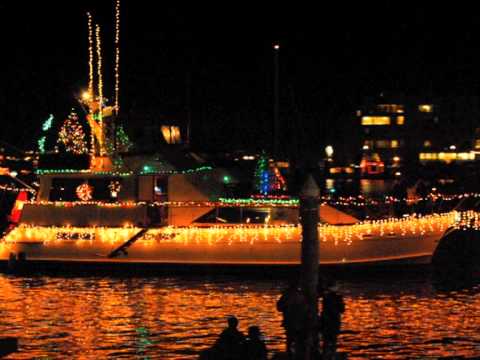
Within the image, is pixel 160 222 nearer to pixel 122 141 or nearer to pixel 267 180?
pixel 122 141

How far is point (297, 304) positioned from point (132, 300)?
37.3ft

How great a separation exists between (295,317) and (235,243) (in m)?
14.3

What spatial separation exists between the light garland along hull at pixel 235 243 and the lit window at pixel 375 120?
110 m

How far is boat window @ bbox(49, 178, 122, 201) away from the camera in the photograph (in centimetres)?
3306

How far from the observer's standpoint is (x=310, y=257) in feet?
58.2

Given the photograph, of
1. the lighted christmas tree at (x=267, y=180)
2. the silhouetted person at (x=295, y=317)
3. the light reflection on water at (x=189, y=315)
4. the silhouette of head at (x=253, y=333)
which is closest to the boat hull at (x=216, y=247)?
the light reflection on water at (x=189, y=315)

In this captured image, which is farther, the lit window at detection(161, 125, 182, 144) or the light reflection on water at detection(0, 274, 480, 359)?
the lit window at detection(161, 125, 182, 144)

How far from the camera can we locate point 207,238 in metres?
31.7

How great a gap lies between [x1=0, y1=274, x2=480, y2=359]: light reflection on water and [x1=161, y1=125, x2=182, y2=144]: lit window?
6.61 meters

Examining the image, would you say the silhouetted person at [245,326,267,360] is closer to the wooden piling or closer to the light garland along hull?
the wooden piling

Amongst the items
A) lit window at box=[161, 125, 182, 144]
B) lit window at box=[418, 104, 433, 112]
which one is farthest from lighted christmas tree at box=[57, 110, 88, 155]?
lit window at box=[418, 104, 433, 112]

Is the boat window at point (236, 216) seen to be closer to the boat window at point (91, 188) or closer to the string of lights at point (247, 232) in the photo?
the string of lights at point (247, 232)

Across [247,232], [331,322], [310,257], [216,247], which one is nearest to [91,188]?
[216,247]

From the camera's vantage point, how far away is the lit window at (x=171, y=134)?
36.4 metres
